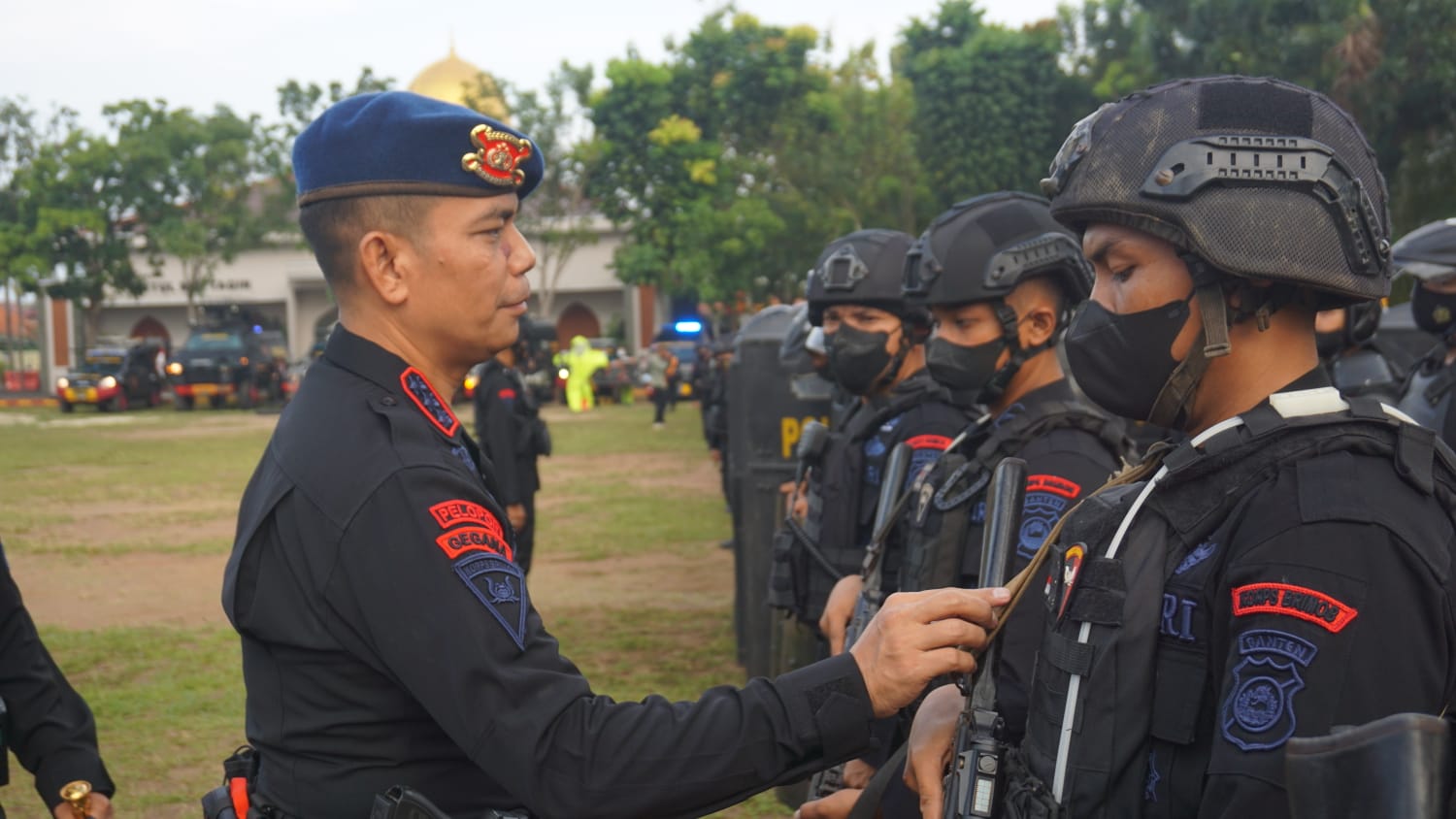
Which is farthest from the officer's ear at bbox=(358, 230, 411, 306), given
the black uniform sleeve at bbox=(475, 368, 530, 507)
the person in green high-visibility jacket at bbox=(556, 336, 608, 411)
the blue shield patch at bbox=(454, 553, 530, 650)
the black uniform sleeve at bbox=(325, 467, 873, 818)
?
the person in green high-visibility jacket at bbox=(556, 336, 608, 411)

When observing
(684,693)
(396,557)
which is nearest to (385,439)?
(396,557)

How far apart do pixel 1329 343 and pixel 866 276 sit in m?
1.88

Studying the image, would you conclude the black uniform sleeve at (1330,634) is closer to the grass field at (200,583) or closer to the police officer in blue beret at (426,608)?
the police officer in blue beret at (426,608)

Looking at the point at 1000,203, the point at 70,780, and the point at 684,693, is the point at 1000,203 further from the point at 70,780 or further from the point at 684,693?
the point at 684,693

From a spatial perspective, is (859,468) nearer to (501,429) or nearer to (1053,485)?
(1053,485)

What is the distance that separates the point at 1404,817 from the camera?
1.28 m

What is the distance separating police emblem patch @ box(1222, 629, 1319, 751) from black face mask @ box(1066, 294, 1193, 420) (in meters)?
0.53

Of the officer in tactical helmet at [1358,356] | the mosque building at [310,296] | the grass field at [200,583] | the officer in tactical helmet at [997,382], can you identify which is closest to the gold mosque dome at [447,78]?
the mosque building at [310,296]

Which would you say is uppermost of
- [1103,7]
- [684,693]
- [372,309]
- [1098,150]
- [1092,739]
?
[1103,7]

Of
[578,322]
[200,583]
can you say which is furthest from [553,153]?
[200,583]

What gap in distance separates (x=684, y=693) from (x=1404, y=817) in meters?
6.61

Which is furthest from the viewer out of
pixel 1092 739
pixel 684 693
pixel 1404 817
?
pixel 684 693

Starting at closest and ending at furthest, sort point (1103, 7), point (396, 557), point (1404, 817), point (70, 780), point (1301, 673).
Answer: point (1404, 817), point (1301, 673), point (396, 557), point (70, 780), point (1103, 7)

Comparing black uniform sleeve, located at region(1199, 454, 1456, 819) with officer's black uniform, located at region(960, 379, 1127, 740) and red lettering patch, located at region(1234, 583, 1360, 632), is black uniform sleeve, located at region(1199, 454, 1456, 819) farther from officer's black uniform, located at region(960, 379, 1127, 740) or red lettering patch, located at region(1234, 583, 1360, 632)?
officer's black uniform, located at region(960, 379, 1127, 740)
